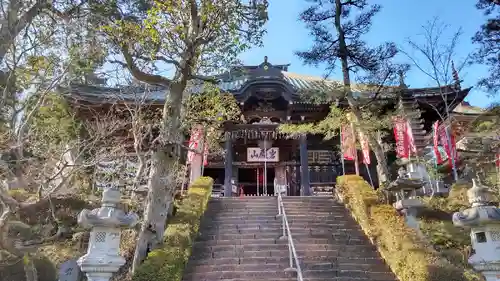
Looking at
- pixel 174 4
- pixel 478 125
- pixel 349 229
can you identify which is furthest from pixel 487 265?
pixel 478 125

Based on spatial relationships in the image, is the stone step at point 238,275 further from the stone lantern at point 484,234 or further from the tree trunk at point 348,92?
the tree trunk at point 348,92

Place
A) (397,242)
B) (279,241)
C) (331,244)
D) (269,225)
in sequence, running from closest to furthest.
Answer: (397,242) < (331,244) < (279,241) < (269,225)

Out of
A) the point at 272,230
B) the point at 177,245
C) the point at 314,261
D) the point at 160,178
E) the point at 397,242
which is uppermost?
the point at 160,178

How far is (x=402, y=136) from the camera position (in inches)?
611

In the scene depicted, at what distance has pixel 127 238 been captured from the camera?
33.9 ft

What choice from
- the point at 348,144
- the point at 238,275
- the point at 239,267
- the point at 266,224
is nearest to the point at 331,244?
the point at 266,224

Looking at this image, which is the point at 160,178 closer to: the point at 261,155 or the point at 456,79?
the point at 261,155

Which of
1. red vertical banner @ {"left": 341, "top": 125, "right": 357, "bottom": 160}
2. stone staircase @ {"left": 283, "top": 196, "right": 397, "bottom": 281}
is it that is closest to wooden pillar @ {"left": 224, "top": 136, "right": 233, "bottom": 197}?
stone staircase @ {"left": 283, "top": 196, "right": 397, "bottom": 281}

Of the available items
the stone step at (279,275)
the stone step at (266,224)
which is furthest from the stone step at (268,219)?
the stone step at (279,275)

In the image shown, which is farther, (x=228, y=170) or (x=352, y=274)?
(x=228, y=170)

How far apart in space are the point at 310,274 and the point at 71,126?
1205cm

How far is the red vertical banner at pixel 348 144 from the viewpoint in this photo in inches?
605

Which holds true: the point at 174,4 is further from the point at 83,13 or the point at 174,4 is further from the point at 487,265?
the point at 487,265

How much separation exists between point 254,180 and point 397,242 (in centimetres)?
1201
